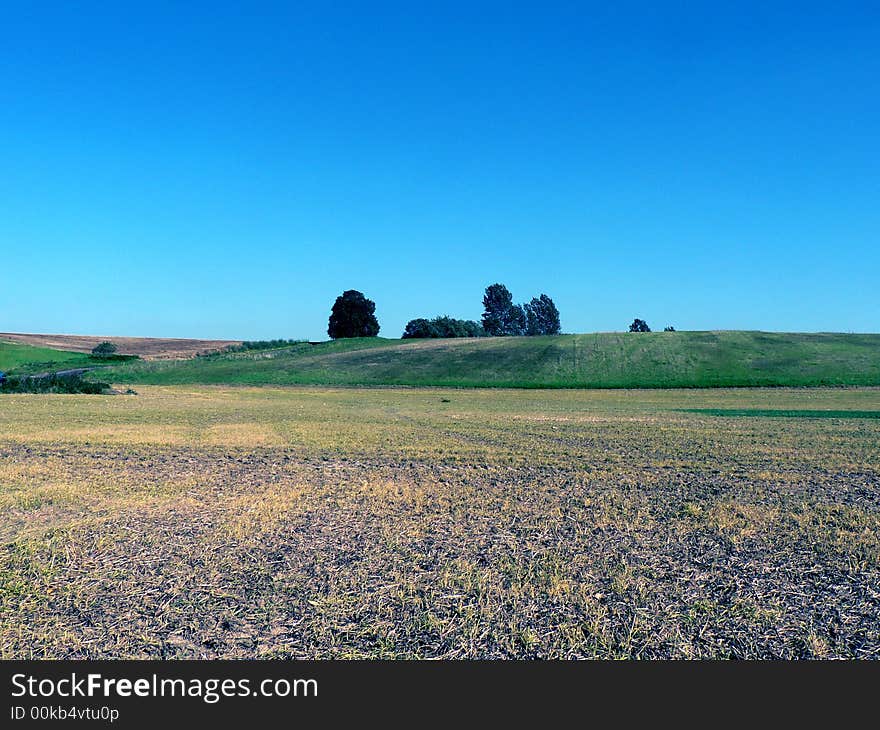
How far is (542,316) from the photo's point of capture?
5940 inches

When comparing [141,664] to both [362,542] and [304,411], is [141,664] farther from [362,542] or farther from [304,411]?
[304,411]

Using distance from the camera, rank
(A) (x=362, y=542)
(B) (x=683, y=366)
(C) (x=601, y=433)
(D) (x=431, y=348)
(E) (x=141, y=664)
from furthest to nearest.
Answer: (D) (x=431, y=348) → (B) (x=683, y=366) → (C) (x=601, y=433) → (A) (x=362, y=542) → (E) (x=141, y=664)

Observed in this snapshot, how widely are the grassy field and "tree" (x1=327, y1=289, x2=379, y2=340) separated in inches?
1676

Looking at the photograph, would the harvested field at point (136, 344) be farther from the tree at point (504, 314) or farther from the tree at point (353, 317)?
the tree at point (504, 314)

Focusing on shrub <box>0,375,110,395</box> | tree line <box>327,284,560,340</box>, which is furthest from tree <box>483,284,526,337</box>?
shrub <box>0,375,110,395</box>

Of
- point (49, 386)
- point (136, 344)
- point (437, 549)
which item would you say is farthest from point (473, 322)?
point (437, 549)

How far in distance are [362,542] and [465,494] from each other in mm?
3994

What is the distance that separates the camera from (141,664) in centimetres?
565

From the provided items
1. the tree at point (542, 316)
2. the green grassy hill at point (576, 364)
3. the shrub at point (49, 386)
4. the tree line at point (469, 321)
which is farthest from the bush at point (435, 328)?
the shrub at point (49, 386)

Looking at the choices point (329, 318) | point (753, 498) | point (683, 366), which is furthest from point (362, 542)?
point (329, 318)

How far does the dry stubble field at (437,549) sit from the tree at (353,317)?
105m

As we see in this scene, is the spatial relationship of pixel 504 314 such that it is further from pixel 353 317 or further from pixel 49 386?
pixel 49 386

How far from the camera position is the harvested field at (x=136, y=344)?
107 metres

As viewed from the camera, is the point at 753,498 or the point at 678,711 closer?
the point at 678,711
